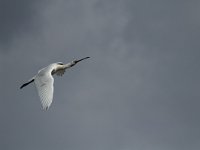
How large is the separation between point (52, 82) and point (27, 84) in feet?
27.9

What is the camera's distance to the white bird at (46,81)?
60.4 meters

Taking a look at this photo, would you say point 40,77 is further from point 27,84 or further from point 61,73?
point 61,73

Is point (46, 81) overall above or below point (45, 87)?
above

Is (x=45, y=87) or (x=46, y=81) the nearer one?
(x=45, y=87)

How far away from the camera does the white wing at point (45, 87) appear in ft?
197

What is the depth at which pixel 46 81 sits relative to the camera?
65.2 metres

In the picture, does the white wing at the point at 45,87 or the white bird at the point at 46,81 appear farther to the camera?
the white bird at the point at 46,81

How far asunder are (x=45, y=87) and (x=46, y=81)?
1695 millimetres

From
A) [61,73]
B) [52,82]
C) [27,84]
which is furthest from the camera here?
[61,73]

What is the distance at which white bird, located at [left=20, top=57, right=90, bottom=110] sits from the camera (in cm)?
6041

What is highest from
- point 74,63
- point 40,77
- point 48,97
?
point 74,63

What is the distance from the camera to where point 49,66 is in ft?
239

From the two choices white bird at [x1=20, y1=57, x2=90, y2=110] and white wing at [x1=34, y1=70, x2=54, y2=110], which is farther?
white bird at [x1=20, y1=57, x2=90, y2=110]

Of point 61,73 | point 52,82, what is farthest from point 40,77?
point 61,73
